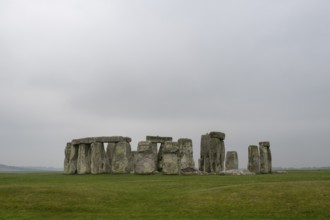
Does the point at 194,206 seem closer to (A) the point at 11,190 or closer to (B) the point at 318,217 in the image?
(B) the point at 318,217

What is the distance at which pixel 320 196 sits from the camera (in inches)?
609

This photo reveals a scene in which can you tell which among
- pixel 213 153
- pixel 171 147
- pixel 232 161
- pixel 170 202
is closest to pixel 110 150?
pixel 171 147

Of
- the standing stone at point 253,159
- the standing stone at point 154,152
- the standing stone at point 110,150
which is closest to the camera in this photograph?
the standing stone at point 154,152

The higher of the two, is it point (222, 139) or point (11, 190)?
point (222, 139)

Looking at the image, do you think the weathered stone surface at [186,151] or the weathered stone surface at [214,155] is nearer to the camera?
the weathered stone surface at [186,151]

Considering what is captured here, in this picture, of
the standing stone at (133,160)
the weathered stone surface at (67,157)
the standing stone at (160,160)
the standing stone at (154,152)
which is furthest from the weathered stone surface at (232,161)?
the weathered stone surface at (67,157)

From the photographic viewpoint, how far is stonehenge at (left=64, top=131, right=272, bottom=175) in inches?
1243

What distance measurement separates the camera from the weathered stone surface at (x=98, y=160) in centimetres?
3297

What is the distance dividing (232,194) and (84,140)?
20164mm

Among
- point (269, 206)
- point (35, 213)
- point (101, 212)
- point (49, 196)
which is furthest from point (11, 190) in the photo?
point (269, 206)

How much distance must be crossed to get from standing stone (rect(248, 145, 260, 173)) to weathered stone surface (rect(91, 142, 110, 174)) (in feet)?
35.7

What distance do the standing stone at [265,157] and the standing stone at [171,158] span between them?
285 inches

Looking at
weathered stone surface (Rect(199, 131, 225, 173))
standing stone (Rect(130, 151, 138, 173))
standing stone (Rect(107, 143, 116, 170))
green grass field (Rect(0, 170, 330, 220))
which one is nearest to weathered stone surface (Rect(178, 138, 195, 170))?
weathered stone surface (Rect(199, 131, 225, 173))

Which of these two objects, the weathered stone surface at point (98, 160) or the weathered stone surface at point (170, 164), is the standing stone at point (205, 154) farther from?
the weathered stone surface at point (98, 160)
